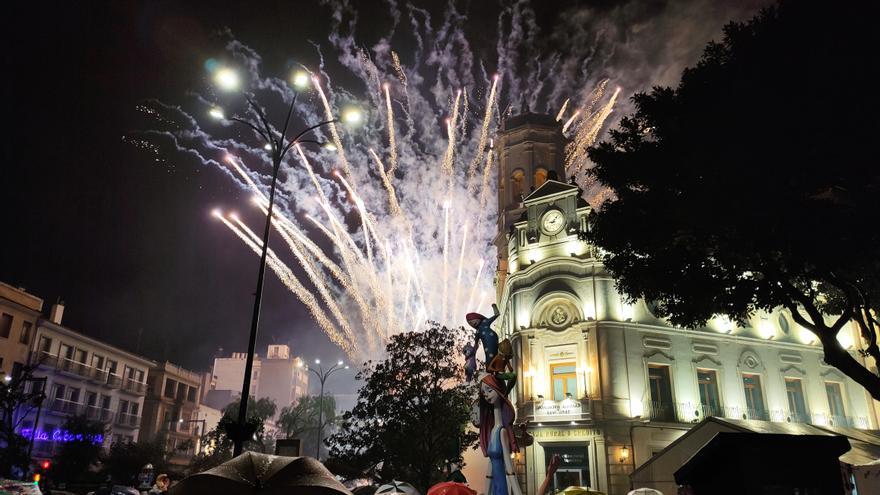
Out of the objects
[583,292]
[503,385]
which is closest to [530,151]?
[583,292]

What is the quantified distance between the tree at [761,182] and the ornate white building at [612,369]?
11.3 m

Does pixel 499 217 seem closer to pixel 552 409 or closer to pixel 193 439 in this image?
pixel 552 409

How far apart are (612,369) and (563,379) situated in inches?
99.7

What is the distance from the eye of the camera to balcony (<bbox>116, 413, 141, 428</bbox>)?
4809 centimetres

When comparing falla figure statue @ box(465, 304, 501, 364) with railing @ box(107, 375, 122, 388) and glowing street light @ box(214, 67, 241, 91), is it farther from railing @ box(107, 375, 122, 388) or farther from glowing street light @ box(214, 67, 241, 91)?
railing @ box(107, 375, 122, 388)

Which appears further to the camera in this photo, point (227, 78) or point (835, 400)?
point (835, 400)

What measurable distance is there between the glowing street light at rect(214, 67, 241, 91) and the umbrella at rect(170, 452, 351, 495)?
415 inches

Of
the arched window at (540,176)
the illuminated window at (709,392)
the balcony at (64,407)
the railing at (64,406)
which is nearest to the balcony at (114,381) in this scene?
the balcony at (64,407)

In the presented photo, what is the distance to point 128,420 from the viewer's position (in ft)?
162

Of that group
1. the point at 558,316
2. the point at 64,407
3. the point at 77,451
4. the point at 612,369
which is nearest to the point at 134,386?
the point at 64,407

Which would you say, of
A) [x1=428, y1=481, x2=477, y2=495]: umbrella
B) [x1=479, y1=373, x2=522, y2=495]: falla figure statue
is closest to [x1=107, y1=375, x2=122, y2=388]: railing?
[x1=428, y1=481, x2=477, y2=495]: umbrella

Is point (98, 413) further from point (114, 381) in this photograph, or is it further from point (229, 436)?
point (229, 436)

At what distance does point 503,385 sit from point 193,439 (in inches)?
2329

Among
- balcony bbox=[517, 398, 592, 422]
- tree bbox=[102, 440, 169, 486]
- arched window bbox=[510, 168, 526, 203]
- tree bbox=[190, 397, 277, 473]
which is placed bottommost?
tree bbox=[102, 440, 169, 486]
